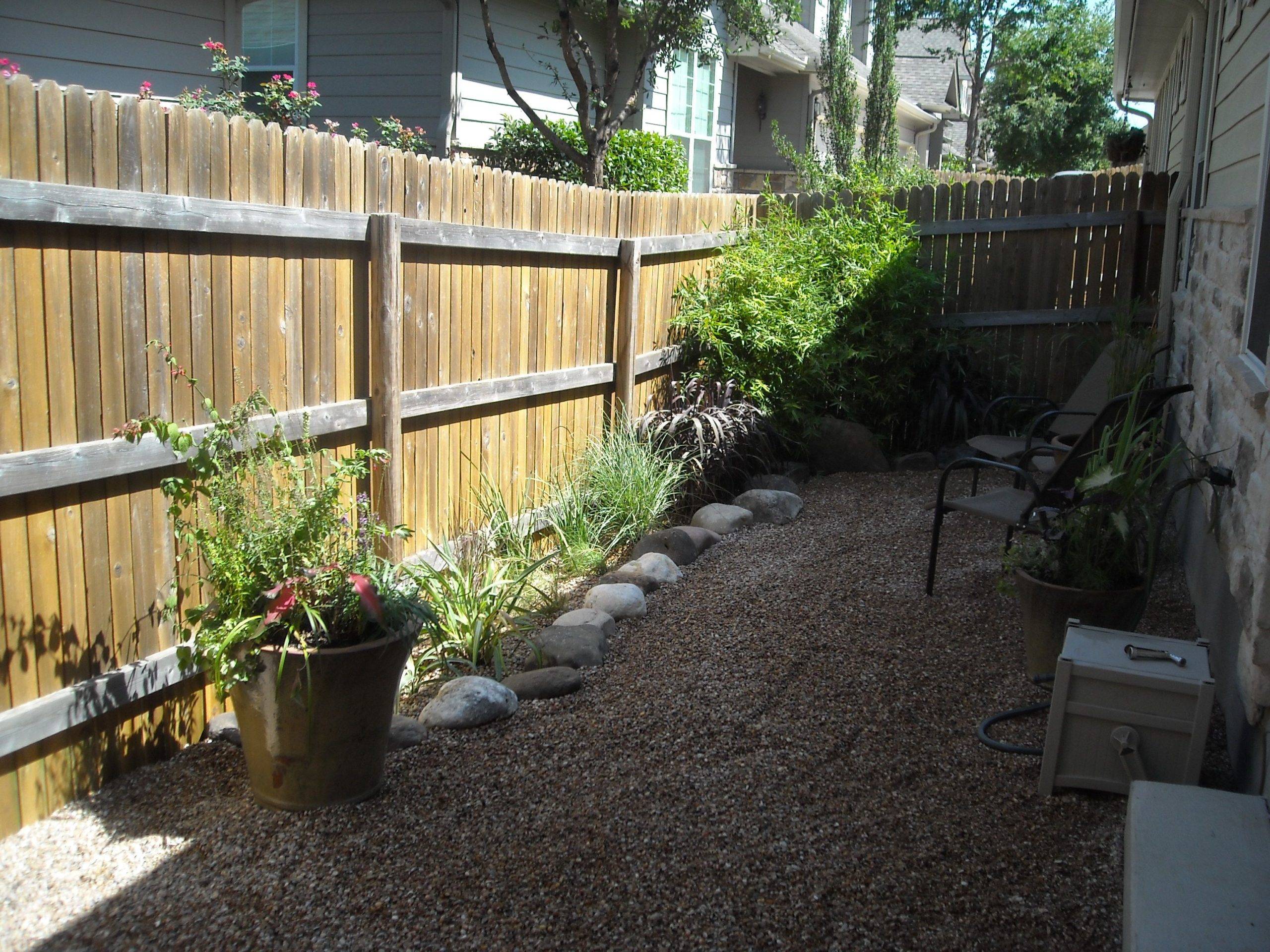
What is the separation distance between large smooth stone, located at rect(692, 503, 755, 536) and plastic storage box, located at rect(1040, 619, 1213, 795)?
10.0 feet

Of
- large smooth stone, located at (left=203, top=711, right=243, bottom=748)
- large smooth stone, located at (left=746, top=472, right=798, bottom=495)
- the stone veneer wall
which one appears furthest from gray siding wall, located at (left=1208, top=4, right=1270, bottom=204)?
large smooth stone, located at (left=203, top=711, right=243, bottom=748)

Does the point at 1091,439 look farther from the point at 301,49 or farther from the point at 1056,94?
the point at 1056,94

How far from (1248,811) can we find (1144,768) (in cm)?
51

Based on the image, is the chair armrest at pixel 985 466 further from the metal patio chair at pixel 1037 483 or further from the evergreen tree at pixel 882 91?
the evergreen tree at pixel 882 91

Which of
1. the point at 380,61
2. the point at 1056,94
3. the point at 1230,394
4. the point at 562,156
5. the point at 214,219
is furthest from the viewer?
the point at 1056,94

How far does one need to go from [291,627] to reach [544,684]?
120cm

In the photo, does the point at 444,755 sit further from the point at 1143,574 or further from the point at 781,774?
the point at 1143,574

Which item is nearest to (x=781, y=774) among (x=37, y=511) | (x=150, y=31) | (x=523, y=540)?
(x=37, y=511)

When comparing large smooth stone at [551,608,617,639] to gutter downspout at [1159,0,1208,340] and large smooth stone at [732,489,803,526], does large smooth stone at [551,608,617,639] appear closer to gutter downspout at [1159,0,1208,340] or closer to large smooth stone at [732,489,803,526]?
large smooth stone at [732,489,803,526]

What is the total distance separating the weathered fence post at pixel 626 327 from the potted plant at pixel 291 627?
331 centimetres

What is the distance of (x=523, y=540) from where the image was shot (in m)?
5.38

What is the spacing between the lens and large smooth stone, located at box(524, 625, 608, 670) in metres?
4.08

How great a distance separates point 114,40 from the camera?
829 centimetres

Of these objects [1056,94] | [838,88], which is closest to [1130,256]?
[838,88]
